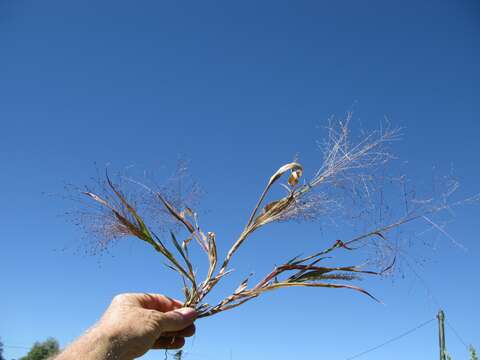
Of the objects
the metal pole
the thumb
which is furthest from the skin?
the metal pole

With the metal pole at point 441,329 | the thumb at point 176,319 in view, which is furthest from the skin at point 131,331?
the metal pole at point 441,329

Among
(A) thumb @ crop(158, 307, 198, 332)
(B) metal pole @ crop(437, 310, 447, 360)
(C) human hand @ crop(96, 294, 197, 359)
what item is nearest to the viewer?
(C) human hand @ crop(96, 294, 197, 359)

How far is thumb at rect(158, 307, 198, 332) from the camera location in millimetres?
1620

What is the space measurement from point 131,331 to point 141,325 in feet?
0.20

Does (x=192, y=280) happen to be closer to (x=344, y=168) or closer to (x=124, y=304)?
(x=124, y=304)

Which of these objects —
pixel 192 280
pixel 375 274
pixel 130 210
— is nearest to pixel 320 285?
pixel 375 274

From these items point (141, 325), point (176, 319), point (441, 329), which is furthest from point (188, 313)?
point (441, 329)

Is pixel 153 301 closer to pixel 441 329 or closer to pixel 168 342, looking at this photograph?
pixel 168 342

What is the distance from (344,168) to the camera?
2453 mm

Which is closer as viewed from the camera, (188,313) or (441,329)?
(188,313)

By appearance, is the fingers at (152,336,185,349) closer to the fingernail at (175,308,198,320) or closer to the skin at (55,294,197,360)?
the skin at (55,294,197,360)

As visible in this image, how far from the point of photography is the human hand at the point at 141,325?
1395 mm

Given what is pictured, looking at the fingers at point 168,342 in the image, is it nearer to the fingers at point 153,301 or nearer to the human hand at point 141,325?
the human hand at point 141,325

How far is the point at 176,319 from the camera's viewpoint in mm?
1724
